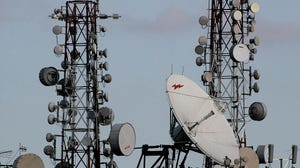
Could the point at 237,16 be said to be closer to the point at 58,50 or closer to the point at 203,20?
the point at 203,20

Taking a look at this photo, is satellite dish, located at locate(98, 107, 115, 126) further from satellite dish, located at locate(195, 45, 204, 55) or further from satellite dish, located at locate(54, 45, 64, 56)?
satellite dish, located at locate(195, 45, 204, 55)

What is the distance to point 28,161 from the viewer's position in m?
85.4

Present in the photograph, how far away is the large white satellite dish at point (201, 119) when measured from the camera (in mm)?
81188

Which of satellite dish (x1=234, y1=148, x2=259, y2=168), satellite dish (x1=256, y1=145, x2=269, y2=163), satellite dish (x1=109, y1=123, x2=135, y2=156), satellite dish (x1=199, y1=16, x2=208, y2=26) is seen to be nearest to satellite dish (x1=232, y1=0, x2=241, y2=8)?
satellite dish (x1=199, y1=16, x2=208, y2=26)

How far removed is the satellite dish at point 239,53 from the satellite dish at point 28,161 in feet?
45.8

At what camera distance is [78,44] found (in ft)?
308

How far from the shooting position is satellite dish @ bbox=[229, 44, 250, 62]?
93125mm

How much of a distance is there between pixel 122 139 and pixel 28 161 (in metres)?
5.49

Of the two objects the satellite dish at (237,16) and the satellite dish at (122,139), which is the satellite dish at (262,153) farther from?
the satellite dish at (122,139)

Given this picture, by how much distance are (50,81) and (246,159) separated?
14.2 meters

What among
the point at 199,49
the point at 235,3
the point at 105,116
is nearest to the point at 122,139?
the point at 105,116

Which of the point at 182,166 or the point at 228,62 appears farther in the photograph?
the point at 228,62

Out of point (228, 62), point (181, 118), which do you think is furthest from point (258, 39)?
point (181, 118)

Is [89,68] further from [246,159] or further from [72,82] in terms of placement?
[246,159]
